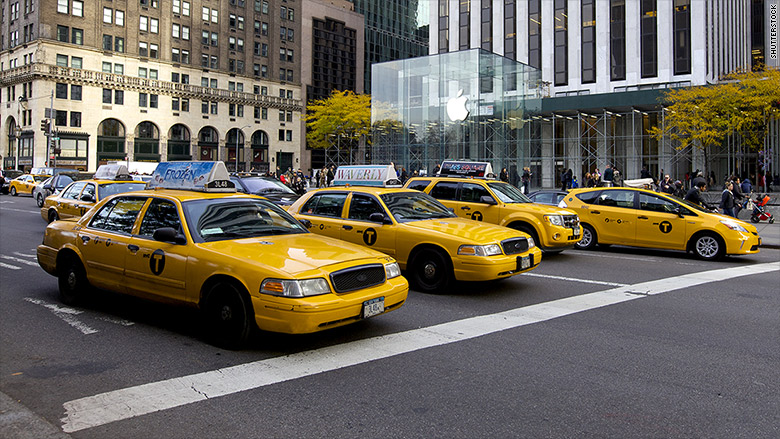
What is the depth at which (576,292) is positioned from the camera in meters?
8.79

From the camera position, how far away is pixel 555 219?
39.2ft

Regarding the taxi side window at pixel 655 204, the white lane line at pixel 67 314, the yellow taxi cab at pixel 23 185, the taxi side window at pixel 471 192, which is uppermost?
the yellow taxi cab at pixel 23 185

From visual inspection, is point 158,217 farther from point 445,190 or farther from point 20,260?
point 445,190

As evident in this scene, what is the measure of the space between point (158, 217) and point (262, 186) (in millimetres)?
11106

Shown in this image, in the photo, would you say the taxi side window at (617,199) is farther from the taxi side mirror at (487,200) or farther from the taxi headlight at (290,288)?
the taxi headlight at (290,288)

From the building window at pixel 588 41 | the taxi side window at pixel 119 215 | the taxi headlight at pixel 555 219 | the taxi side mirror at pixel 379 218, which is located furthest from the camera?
the building window at pixel 588 41

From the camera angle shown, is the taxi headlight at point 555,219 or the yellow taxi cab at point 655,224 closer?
the taxi headlight at point 555,219

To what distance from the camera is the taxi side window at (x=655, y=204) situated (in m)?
13.3

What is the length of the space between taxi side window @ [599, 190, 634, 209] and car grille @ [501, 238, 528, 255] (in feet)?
19.9

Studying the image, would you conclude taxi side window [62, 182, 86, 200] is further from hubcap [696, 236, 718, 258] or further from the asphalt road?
hubcap [696, 236, 718, 258]

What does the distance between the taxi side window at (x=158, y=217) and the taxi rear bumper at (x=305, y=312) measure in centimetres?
179

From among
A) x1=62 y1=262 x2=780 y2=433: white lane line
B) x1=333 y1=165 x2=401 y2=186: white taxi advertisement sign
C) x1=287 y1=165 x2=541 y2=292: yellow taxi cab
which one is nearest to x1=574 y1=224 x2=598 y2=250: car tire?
x1=333 y1=165 x2=401 y2=186: white taxi advertisement sign

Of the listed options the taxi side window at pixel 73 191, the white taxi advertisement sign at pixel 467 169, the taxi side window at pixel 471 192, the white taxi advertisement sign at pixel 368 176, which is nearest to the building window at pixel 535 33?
the white taxi advertisement sign at pixel 467 169

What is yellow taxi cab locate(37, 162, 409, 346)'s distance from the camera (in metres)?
5.45
